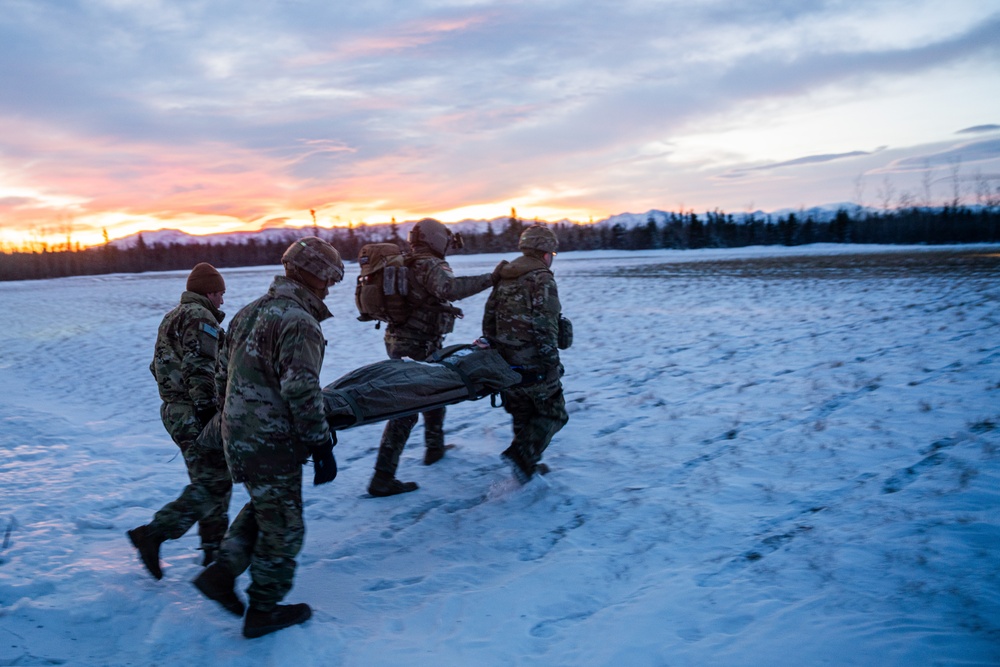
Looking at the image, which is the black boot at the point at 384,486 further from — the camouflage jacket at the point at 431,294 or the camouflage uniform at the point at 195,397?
the camouflage uniform at the point at 195,397

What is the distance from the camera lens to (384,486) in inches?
215

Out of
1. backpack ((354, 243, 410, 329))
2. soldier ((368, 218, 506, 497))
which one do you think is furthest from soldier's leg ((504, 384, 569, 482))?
backpack ((354, 243, 410, 329))

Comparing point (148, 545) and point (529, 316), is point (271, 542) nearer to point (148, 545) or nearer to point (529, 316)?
point (148, 545)

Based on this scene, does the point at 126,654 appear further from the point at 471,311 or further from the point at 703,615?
the point at 471,311

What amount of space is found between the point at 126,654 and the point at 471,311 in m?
13.9

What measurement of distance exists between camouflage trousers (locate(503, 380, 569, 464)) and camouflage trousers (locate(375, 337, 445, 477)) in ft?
2.70

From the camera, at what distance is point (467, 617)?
3582 mm

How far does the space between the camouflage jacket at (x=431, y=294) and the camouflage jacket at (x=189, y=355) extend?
184cm

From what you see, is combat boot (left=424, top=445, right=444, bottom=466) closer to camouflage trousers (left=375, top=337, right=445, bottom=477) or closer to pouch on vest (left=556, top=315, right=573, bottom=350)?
camouflage trousers (left=375, top=337, right=445, bottom=477)

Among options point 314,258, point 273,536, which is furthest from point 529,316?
point 273,536

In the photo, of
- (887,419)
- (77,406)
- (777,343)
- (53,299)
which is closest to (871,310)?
(777,343)

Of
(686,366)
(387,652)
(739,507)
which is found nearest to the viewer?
(387,652)

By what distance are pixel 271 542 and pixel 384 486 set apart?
210cm

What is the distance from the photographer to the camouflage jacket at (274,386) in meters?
3.19
